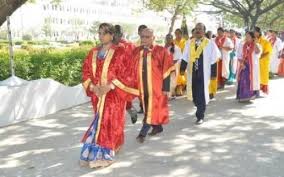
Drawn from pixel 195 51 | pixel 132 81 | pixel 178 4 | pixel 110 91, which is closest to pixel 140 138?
pixel 132 81

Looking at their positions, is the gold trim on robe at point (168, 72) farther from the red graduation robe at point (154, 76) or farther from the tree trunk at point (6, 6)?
the tree trunk at point (6, 6)

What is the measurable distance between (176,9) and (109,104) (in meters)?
20.0

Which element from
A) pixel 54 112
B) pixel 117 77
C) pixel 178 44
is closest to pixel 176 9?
pixel 178 44

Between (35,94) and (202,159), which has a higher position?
(35,94)

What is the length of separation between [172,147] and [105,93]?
1488 mm

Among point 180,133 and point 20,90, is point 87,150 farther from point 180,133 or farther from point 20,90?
point 20,90

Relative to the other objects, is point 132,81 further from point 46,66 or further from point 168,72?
point 46,66

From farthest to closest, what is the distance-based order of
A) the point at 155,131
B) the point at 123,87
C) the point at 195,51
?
the point at 195,51 < the point at 155,131 < the point at 123,87

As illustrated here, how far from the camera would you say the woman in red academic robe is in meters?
6.46

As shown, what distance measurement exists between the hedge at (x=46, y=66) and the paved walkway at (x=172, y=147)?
1213mm

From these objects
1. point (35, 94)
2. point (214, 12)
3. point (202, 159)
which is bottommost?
point (202, 159)

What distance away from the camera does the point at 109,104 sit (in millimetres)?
6598

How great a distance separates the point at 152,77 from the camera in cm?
777

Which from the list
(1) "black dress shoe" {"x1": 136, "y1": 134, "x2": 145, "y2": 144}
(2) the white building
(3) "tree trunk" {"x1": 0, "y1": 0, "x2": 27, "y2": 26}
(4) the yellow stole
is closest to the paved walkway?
(1) "black dress shoe" {"x1": 136, "y1": 134, "x2": 145, "y2": 144}
